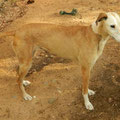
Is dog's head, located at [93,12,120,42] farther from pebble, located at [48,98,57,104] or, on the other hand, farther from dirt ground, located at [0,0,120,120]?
pebble, located at [48,98,57,104]

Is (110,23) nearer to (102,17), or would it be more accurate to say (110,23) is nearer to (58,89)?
(102,17)

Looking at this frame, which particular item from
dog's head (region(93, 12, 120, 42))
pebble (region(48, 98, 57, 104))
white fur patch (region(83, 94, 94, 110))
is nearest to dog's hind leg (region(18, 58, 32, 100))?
pebble (region(48, 98, 57, 104))

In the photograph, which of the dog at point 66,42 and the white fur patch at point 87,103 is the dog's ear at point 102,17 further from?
the white fur patch at point 87,103

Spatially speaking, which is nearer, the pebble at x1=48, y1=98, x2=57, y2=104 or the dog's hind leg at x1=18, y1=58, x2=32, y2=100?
the dog's hind leg at x1=18, y1=58, x2=32, y2=100

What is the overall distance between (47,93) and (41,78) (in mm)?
520

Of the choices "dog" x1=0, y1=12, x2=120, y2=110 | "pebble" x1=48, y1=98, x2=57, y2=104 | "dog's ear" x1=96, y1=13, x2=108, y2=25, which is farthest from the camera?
"pebble" x1=48, y1=98, x2=57, y2=104

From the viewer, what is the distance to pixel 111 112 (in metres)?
4.03

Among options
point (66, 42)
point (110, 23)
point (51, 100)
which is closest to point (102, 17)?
point (110, 23)

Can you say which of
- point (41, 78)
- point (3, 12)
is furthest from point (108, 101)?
point (3, 12)

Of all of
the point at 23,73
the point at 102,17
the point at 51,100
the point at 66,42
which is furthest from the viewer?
the point at 51,100

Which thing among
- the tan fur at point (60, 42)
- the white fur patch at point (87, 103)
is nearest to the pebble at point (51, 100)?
the white fur patch at point (87, 103)

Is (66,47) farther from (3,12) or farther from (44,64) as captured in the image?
(3,12)

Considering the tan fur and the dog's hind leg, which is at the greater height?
the tan fur

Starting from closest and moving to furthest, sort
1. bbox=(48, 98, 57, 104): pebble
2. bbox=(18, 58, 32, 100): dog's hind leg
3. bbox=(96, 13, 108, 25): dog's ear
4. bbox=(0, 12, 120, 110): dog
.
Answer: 1. bbox=(96, 13, 108, 25): dog's ear
2. bbox=(0, 12, 120, 110): dog
3. bbox=(18, 58, 32, 100): dog's hind leg
4. bbox=(48, 98, 57, 104): pebble
